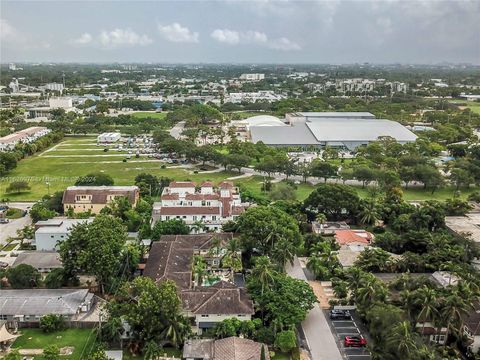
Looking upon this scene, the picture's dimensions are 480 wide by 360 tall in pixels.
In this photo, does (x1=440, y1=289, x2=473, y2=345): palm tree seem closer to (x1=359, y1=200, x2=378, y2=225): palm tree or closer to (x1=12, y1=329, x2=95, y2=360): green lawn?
(x1=359, y1=200, x2=378, y2=225): palm tree

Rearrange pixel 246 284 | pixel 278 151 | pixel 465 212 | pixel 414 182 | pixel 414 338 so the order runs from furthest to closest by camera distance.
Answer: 1. pixel 278 151
2. pixel 414 182
3. pixel 465 212
4. pixel 246 284
5. pixel 414 338

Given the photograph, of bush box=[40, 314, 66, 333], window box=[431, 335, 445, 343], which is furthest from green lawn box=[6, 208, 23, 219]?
window box=[431, 335, 445, 343]

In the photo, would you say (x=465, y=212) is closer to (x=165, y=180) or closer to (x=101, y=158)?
(x=165, y=180)

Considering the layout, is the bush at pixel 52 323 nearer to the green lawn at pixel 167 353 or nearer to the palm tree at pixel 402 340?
the green lawn at pixel 167 353

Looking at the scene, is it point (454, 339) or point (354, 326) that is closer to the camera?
point (454, 339)

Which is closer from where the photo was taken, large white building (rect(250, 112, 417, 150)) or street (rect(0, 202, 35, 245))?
street (rect(0, 202, 35, 245))

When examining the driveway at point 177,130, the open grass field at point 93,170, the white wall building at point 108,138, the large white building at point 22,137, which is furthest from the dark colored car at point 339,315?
the white wall building at point 108,138

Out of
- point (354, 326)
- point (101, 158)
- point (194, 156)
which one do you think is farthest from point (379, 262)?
point (101, 158)
